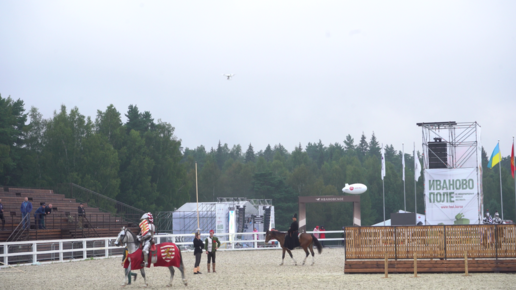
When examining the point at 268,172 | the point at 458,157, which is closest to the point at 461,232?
the point at 458,157

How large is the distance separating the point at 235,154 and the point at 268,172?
200 ft

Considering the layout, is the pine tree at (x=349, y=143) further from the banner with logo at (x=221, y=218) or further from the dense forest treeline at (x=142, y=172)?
the banner with logo at (x=221, y=218)

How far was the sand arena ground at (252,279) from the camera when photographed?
15.1 meters

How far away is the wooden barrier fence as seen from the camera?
17719 millimetres

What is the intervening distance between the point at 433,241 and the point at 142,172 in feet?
158

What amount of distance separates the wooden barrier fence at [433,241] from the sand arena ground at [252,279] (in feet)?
2.87

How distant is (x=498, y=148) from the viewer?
35.0 metres

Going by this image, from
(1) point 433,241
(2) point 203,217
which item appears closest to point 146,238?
(1) point 433,241

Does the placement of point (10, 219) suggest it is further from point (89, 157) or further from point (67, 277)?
point (89, 157)

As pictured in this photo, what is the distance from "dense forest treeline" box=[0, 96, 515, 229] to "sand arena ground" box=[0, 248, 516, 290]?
3127 cm

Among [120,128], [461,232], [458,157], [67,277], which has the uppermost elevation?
[120,128]

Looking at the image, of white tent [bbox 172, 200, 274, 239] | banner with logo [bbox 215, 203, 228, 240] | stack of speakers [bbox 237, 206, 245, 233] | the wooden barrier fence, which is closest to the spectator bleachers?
banner with logo [bbox 215, 203, 228, 240]

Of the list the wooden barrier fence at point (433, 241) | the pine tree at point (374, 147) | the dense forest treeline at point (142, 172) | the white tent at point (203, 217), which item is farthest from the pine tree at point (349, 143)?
the wooden barrier fence at point (433, 241)

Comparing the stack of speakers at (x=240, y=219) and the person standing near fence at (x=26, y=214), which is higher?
the person standing near fence at (x=26, y=214)
